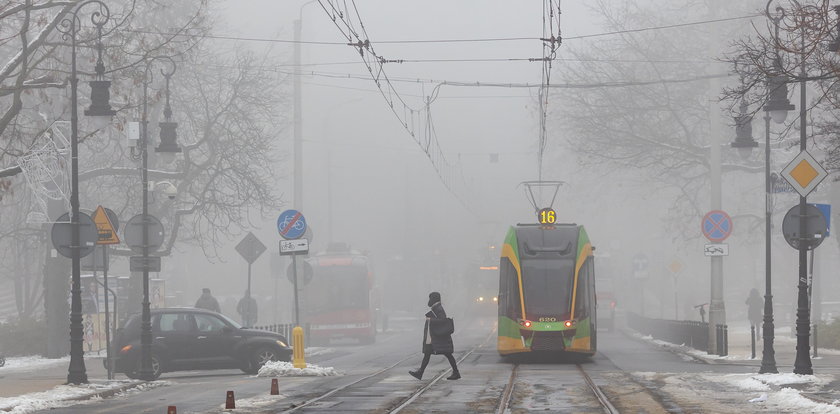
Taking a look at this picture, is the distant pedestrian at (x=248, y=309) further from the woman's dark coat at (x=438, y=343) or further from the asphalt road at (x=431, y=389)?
the woman's dark coat at (x=438, y=343)

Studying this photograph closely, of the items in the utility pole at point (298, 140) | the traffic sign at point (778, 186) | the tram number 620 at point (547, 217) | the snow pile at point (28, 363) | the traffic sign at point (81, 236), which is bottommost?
the snow pile at point (28, 363)

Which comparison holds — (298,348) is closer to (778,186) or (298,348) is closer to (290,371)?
(290,371)

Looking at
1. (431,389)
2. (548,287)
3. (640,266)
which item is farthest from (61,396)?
(640,266)

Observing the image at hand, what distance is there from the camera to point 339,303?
50844mm

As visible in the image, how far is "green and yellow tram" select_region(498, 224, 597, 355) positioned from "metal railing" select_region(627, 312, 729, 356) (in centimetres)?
452

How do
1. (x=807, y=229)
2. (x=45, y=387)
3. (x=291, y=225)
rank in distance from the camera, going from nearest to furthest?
(x=807, y=229) < (x=45, y=387) < (x=291, y=225)

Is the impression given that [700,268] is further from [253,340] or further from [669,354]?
[253,340]

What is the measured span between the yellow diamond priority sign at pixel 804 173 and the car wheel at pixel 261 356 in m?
11.5

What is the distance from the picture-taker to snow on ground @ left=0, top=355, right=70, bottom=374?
30.5 m

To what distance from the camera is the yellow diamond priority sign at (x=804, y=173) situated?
2205 centimetres

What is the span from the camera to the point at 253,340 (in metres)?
28.3

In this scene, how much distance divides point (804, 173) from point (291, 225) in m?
11.6

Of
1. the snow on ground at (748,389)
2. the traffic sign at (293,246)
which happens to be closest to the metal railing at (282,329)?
the traffic sign at (293,246)

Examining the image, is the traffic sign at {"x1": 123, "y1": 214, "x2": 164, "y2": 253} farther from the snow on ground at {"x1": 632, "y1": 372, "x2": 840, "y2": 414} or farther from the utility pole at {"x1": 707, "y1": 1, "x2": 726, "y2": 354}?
the utility pole at {"x1": 707, "y1": 1, "x2": 726, "y2": 354}
